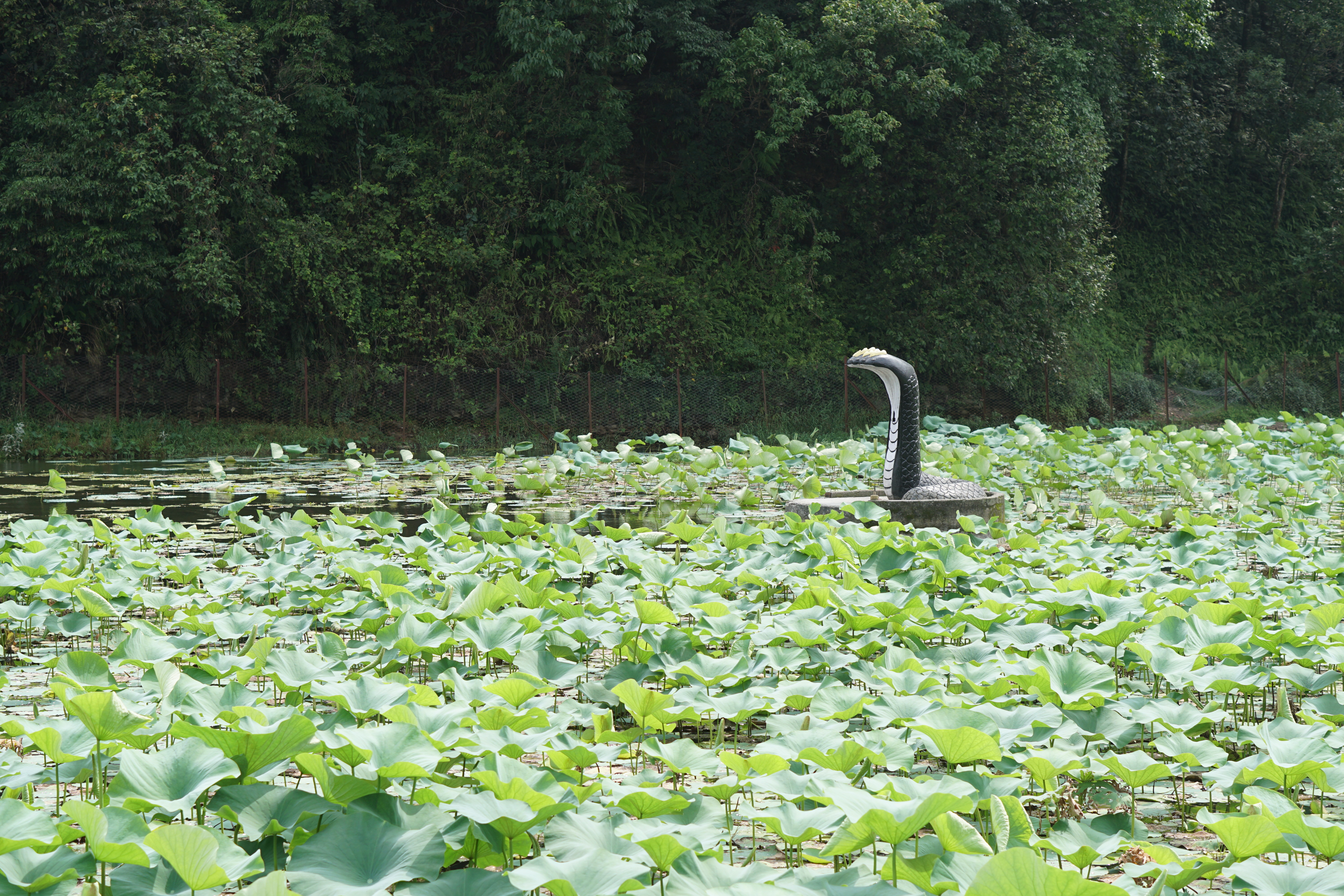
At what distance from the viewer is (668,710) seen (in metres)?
2.38

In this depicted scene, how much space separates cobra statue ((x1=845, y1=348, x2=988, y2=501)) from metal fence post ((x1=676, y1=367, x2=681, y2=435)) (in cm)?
907

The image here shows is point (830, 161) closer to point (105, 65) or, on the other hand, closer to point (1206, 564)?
point (105, 65)

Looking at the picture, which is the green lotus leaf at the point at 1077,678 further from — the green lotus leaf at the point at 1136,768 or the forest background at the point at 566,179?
the forest background at the point at 566,179

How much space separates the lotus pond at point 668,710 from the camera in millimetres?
1643

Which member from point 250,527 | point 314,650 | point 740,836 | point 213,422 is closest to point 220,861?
point 740,836

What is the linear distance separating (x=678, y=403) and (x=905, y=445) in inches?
377

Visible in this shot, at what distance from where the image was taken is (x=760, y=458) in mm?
9086

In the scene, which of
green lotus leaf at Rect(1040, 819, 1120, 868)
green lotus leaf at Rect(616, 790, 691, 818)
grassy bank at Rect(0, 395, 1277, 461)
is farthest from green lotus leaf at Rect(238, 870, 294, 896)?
grassy bank at Rect(0, 395, 1277, 461)

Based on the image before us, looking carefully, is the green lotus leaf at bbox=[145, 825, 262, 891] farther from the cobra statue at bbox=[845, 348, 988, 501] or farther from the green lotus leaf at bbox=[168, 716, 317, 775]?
the cobra statue at bbox=[845, 348, 988, 501]

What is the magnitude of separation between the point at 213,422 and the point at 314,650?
505 inches

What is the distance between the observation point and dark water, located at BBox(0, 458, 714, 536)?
24.2ft

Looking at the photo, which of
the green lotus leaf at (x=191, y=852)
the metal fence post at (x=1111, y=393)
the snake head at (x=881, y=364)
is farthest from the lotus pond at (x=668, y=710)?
the metal fence post at (x=1111, y=393)

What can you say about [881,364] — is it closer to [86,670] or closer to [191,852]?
[86,670]

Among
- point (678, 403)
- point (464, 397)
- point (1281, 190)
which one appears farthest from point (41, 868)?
point (1281, 190)
